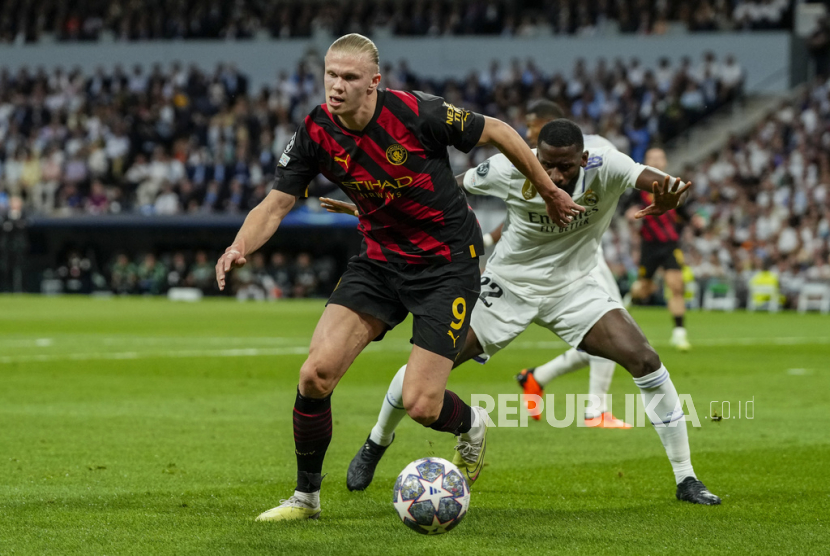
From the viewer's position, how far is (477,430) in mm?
6438

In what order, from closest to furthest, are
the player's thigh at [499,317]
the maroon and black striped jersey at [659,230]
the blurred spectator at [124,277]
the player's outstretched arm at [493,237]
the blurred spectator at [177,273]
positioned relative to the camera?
1. the player's thigh at [499,317]
2. the player's outstretched arm at [493,237]
3. the maroon and black striped jersey at [659,230]
4. the blurred spectator at [177,273]
5. the blurred spectator at [124,277]

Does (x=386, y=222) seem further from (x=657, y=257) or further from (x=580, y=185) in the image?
(x=657, y=257)

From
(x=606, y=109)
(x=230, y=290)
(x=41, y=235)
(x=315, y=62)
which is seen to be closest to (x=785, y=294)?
(x=606, y=109)

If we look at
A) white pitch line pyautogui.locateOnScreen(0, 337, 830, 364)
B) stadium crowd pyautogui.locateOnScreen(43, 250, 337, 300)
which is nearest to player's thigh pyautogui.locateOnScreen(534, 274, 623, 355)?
white pitch line pyautogui.locateOnScreen(0, 337, 830, 364)

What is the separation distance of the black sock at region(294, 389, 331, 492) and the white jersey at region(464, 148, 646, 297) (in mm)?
1787

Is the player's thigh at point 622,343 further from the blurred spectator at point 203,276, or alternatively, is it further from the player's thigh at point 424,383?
the blurred spectator at point 203,276

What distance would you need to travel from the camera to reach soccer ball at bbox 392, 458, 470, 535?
5223 mm

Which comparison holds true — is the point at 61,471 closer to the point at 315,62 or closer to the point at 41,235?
the point at 41,235

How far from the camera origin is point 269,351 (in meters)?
15.5

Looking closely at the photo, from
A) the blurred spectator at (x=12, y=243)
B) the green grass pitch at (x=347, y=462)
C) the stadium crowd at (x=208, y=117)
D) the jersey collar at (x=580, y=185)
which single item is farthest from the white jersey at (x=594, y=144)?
the blurred spectator at (x=12, y=243)

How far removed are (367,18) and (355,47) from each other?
1372 inches

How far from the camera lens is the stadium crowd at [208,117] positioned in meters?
32.0

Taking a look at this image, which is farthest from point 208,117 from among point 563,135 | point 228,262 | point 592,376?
point 228,262

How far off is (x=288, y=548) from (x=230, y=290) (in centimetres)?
2861
